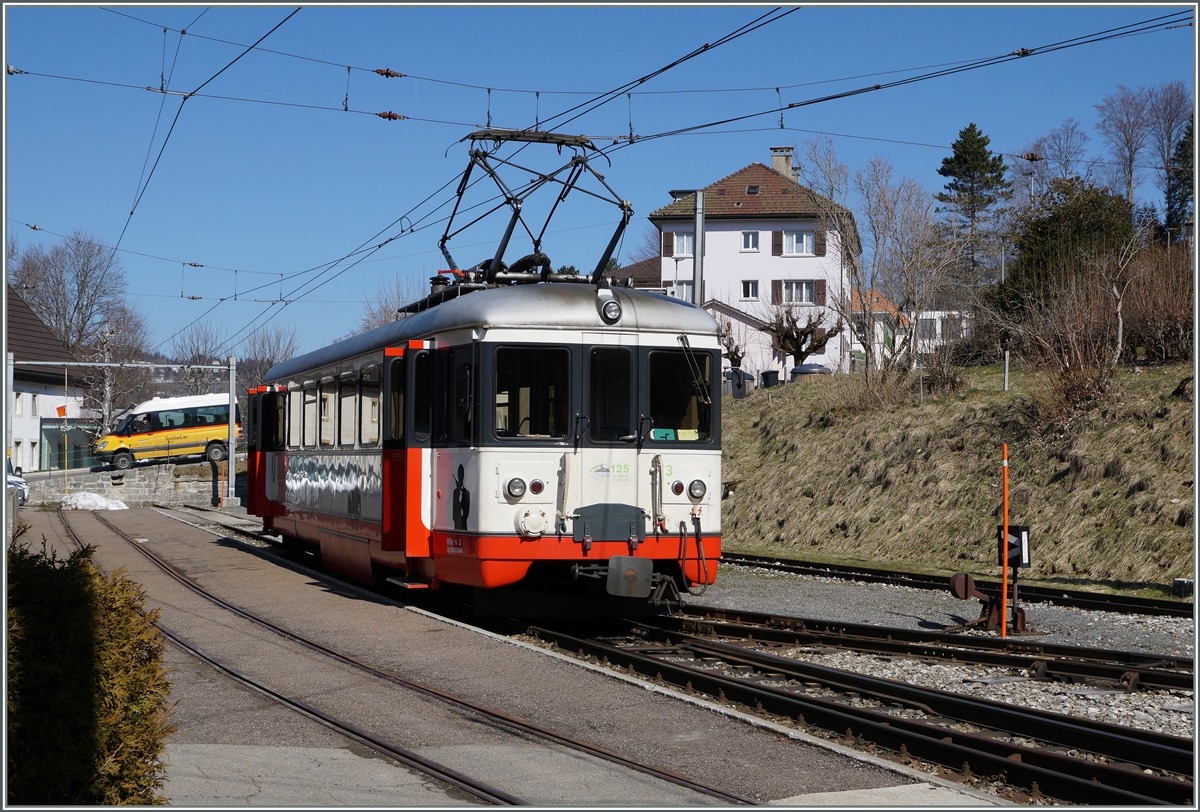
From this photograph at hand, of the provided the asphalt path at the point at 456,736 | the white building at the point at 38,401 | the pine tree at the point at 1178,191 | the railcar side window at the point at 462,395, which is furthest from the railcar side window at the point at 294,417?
the pine tree at the point at 1178,191

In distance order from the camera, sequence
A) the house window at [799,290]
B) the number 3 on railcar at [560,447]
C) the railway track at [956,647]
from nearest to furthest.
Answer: the railway track at [956,647] → the number 3 on railcar at [560,447] → the house window at [799,290]

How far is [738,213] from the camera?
6234 cm

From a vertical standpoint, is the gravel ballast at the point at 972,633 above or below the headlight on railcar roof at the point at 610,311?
below

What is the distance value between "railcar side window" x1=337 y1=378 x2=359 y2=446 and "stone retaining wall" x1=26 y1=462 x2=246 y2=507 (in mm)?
34309

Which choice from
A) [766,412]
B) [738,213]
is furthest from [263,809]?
[738,213]

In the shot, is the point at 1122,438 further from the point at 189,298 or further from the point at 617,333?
the point at 189,298

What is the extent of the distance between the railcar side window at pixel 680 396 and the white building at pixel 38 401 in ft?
138

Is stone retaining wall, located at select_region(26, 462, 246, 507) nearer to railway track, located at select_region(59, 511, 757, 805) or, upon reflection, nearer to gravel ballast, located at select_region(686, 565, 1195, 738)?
gravel ballast, located at select_region(686, 565, 1195, 738)

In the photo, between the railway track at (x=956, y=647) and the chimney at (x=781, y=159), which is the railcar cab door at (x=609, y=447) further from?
the chimney at (x=781, y=159)

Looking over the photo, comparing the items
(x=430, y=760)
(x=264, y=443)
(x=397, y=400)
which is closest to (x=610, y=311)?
(x=397, y=400)

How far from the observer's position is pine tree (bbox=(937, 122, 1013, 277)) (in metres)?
68.0

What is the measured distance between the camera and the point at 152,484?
49250 millimetres

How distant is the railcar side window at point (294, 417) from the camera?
18.3 meters

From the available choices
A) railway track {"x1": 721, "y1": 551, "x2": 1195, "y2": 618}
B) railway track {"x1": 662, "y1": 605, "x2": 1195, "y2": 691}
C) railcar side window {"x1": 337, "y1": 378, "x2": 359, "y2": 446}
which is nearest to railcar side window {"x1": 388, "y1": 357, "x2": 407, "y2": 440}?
railcar side window {"x1": 337, "y1": 378, "x2": 359, "y2": 446}
